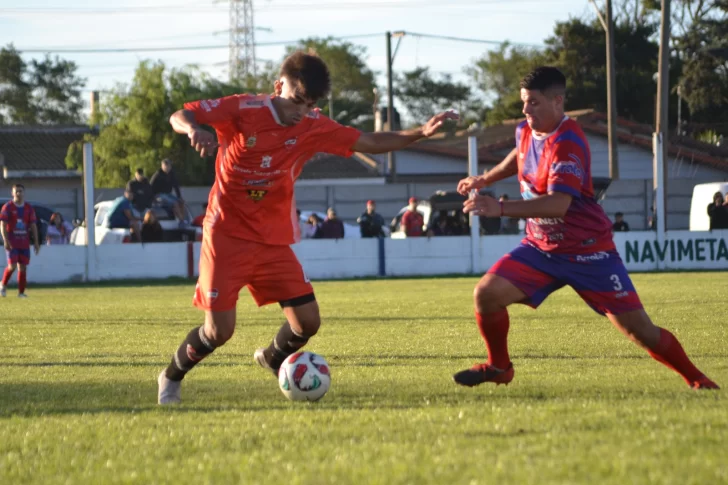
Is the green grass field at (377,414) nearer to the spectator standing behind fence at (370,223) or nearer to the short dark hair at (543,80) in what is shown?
the short dark hair at (543,80)

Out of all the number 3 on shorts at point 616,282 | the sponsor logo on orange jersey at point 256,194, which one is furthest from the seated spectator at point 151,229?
the number 3 on shorts at point 616,282

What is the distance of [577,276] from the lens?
6.69 metres

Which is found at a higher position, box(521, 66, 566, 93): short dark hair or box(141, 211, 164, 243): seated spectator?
box(521, 66, 566, 93): short dark hair

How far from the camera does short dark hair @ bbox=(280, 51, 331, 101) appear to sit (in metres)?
6.41

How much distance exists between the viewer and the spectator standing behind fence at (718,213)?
1050 inches

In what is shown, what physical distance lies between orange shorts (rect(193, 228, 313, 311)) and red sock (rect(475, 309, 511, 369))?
1.15 meters

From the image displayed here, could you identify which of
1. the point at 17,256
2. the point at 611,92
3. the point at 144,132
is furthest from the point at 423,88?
the point at 17,256

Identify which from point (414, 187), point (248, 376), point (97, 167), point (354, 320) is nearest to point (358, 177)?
point (97, 167)

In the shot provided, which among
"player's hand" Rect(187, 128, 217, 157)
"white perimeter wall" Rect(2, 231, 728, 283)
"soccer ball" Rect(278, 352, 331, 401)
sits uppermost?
"player's hand" Rect(187, 128, 217, 157)

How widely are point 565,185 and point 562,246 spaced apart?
477 millimetres

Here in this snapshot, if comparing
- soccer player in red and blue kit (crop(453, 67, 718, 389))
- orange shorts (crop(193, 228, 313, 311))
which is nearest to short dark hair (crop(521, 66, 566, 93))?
soccer player in red and blue kit (crop(453, 67, 718, 389))

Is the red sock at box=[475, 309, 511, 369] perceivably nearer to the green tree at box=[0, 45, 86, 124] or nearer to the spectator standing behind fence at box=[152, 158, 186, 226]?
the spectator standing behind fence at box=[152, 158, 186, 226]

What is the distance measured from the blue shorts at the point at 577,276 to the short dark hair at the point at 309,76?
1.53 metres

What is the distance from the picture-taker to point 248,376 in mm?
8195
